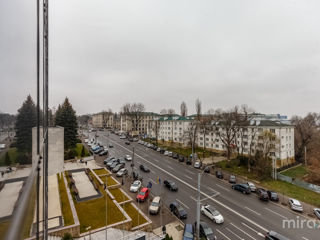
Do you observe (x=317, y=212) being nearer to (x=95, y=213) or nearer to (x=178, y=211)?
(x=178, y=211)

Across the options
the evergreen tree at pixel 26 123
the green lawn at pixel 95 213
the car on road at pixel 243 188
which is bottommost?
the car on road at pixel 243 188

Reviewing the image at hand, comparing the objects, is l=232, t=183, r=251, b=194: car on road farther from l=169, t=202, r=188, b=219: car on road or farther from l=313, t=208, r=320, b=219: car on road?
l=169, t=202, r=188, b=219: car on road

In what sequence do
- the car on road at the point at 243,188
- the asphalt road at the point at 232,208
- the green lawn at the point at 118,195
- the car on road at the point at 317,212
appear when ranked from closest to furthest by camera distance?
the asphalt road at the point at 232,208 < the car on road at the point at 317,212 < the green lawn at the point at 118,195 < the car on road at the point at 243,188

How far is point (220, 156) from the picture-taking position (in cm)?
3675

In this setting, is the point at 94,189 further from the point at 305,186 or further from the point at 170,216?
the point at 305,186

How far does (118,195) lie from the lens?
16.9 m

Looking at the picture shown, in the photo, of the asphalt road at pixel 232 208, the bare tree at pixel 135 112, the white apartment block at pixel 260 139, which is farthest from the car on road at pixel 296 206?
the bare tree at pixel 135 112

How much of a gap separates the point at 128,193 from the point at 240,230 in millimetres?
11185

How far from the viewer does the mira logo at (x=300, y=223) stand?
1402 cm

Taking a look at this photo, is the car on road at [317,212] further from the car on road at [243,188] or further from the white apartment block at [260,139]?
the white apartment block at [260,139]

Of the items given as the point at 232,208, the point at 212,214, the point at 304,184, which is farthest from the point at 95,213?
the point at 304,184

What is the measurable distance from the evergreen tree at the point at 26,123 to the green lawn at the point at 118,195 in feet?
49.6

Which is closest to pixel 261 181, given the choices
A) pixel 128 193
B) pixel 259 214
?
pixel 259 214

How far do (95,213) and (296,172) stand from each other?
3417 cm
